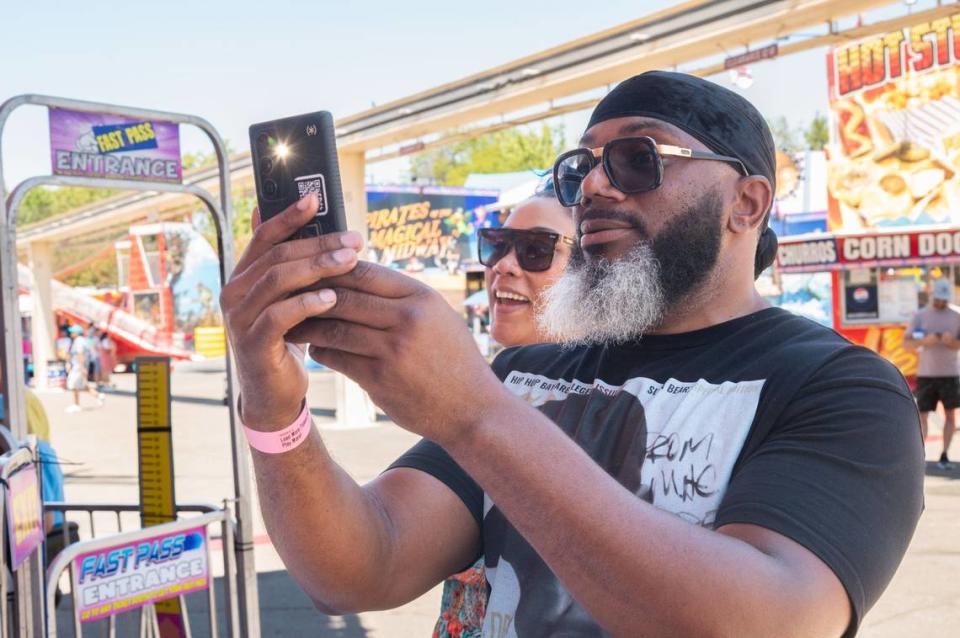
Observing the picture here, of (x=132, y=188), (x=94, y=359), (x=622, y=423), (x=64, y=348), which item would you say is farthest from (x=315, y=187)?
(x=64, y=348)

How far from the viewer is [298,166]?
4.01ft

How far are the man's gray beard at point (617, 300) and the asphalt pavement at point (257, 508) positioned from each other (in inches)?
27.7

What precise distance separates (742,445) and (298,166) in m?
0.76

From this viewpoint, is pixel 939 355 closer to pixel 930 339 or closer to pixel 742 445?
pixel 930 339

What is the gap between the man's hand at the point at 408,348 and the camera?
1082mm

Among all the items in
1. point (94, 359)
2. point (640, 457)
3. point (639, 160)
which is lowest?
point (94, 359)

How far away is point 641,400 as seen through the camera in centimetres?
156

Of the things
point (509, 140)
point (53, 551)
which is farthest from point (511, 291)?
point (509, 140)

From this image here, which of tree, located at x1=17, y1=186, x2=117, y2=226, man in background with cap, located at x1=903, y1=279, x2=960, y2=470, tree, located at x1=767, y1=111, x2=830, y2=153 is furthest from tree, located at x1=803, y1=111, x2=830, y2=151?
man in background with cap, located at x1=903, y1=279, x2=960, y2=470

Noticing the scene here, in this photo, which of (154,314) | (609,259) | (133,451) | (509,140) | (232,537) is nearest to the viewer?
(609,259)

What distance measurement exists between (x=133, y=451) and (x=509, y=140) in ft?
181

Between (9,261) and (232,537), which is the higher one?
(9,261)

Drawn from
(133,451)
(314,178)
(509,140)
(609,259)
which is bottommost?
(133,451)

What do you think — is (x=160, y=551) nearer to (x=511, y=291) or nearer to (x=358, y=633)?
(x=511, y=291)
